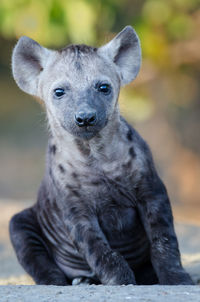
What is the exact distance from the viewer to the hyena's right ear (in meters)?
5.50

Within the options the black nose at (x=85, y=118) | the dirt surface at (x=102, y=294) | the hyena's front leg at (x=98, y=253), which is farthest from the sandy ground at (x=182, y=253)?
the black nose at (x=85, y=118)

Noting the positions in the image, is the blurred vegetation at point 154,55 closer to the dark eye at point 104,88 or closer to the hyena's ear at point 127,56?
the hyena's ear at point 127,56

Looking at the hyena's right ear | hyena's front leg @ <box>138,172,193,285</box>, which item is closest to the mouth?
hyena's front leg @ <box>138,172,193,285</box>

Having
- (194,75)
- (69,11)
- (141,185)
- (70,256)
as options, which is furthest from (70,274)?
(194,75)

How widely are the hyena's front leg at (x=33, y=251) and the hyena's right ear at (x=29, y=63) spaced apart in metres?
1.20

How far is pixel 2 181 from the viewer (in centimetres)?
1441

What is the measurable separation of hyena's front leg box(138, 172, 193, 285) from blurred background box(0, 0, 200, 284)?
4.18 meters

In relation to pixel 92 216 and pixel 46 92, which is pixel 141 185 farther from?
pixel 46 92

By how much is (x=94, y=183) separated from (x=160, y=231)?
2.16 feet

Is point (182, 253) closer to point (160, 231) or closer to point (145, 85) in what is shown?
point (160, 231)

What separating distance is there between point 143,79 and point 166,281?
8439 mm

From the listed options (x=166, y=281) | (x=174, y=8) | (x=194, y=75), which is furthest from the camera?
(x=194, y=75)

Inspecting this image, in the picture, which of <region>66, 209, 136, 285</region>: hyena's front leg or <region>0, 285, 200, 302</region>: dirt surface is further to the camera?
<region>66, 209, 136, 285</region>: hyena's front leg

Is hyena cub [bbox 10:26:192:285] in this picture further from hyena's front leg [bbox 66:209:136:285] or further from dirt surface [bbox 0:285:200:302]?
dirt surface [bbox 0:285:200:302]
